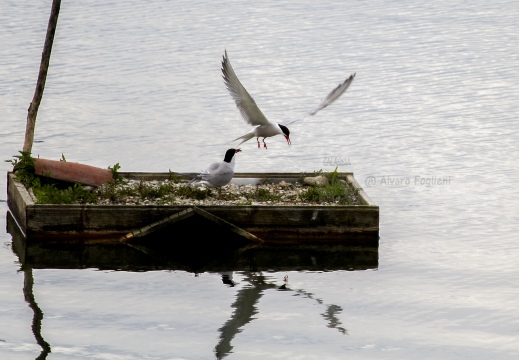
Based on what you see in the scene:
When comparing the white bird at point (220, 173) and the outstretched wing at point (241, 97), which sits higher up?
the outstretched wing at point (241, 97)

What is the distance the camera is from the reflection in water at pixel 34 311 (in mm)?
10195

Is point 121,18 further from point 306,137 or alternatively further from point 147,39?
point 306,137

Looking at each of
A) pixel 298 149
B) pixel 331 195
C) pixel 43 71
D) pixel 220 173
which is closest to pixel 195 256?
pixel 220 173

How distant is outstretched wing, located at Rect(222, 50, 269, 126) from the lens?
1447 centimetres

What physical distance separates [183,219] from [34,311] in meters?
2.39

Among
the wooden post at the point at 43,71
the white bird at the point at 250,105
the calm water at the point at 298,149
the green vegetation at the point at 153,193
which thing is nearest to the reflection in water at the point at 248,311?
the calm water at the point at 298,149

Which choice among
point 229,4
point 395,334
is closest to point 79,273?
point 395,334

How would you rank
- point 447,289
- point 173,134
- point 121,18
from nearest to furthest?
point 447,289, point 173,134, point 121,18

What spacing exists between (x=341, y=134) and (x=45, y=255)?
827cm

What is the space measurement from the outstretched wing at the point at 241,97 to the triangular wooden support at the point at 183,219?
2.07 meters

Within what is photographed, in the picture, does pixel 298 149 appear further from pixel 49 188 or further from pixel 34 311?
pixel 34 311

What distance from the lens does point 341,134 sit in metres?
20.2

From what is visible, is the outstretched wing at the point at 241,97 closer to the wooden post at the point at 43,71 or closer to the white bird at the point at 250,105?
the white bird at the point at 250,105

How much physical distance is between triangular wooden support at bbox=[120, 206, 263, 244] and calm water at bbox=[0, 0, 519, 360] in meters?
0.44
